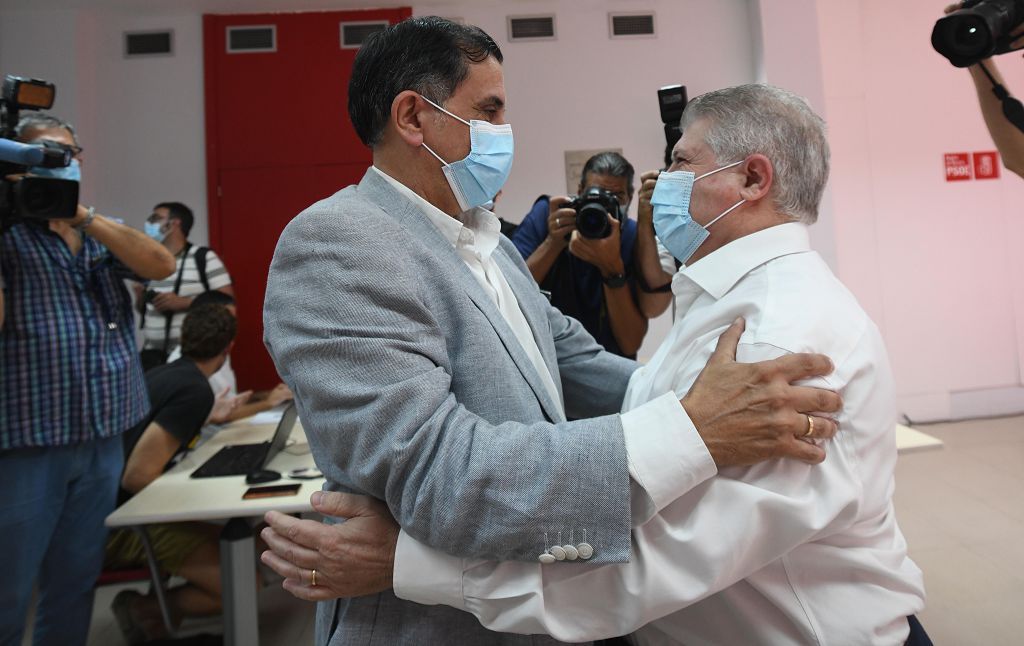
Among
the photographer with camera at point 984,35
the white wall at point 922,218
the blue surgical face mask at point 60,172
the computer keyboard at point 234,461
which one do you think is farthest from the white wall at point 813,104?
the photographer with camera at point 984,35

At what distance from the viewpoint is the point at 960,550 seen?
2.98 metres

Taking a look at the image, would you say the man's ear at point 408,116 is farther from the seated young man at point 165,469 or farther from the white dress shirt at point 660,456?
the seated young man at point 165,469

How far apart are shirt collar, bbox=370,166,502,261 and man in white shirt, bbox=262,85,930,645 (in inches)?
14.7

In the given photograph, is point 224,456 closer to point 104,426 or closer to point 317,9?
point 104,426

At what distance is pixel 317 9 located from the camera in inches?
198

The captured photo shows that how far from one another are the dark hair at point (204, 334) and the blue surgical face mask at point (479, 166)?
1.84 m

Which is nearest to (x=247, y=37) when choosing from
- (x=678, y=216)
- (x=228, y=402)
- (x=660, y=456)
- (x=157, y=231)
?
(x=157, y=231)

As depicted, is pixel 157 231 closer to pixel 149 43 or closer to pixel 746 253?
pixel 149 43

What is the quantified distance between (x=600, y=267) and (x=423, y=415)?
4.86ft

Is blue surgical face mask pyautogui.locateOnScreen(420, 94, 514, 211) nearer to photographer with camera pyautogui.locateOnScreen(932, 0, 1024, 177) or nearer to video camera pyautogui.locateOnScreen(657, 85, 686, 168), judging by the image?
video camera pyautogui.locateOnScreen(657, 85, 686, 168)

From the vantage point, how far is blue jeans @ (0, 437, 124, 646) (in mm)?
1738

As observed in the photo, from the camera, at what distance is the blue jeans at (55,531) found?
1738 millimetres

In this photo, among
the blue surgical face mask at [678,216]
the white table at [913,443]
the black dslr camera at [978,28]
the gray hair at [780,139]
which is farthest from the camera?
the white table at [913,443]

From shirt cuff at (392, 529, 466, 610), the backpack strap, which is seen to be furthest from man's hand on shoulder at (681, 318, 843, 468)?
the backpack strap
